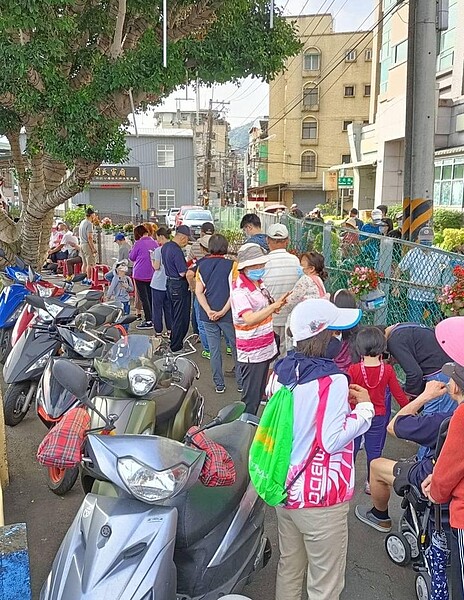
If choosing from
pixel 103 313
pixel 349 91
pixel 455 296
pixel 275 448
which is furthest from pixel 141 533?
pixel 349 91

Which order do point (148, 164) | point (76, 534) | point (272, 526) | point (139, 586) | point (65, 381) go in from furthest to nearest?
point (148, 164), point (272, 526), point (65, 381), point (76, 534), point (139, 586)

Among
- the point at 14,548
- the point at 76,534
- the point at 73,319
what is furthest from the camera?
the point at 73,319

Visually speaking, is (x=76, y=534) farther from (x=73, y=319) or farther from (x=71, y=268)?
(x=71, y=268)

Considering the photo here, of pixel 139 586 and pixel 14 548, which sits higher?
pixel 14 548

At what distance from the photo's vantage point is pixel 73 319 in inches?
203

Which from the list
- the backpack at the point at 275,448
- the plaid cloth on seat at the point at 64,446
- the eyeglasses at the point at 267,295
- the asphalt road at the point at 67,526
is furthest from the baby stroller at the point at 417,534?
the eyeglasses at the point at 267,295

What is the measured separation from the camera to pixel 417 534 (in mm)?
2996

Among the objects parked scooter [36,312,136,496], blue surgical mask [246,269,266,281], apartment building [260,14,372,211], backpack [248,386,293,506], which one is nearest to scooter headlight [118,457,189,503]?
backpack [248,386,293,506]

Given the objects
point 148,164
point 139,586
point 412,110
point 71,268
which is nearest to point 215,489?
point 139,586

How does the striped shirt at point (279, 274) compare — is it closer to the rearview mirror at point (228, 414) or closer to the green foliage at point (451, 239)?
the rearview mirror at point (228, 414)

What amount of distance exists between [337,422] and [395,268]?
153 inches

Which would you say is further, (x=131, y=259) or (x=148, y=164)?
(x=148, y=164)

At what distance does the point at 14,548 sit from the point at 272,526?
215 centimetres

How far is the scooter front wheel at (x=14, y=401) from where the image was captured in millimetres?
5160
